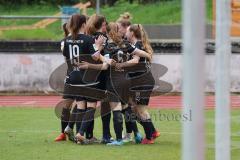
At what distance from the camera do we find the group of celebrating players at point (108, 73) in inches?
416

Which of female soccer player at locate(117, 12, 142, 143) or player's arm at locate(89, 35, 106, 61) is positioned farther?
female soccer player at locate(117, 12, 142, 143)

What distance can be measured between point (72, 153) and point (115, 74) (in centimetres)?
143

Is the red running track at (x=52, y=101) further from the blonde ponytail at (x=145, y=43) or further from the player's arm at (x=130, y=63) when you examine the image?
the player's arm at (x=130, y=63)

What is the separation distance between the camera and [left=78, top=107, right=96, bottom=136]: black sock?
35.1 ft

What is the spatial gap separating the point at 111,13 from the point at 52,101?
11199 mm

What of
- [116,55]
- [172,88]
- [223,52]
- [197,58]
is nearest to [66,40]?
[116,55]

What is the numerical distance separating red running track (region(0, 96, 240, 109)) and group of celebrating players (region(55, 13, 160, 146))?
6716mm

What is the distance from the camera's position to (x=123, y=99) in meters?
10.8

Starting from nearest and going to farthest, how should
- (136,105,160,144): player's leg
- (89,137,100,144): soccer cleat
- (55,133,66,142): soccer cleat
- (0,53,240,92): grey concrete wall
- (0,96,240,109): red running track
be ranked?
(136,105,160,144): player's leg, (89,137,100,144): soccer cleat, (55,133,66,142): soccer cleat, (0,96,240,109): red running track, (0,53,240,92): grey concrete wall

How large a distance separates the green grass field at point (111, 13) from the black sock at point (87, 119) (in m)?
12.3

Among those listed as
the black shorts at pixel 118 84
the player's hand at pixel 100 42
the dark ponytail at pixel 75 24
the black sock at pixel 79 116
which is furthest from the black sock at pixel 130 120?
the dark ponytail at pixel 75 24

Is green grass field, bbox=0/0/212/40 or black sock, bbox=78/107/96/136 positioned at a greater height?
green grass field, bbox=0/0/212/40

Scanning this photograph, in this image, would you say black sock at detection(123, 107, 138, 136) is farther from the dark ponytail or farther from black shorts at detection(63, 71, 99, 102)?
the dark ponytail

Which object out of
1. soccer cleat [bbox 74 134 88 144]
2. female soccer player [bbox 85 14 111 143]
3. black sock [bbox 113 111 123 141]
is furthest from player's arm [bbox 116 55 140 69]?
soccer cleat [bbox 74 134 88 144]
